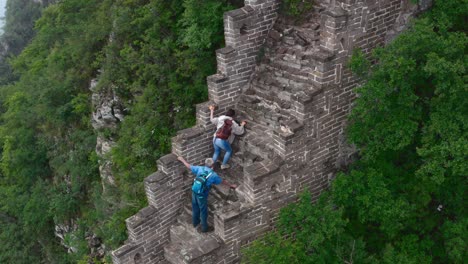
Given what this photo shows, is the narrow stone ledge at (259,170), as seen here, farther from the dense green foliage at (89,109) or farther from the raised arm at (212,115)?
the dense green foliage at (89,109)

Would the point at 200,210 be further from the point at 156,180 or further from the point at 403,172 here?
the point at 403,172

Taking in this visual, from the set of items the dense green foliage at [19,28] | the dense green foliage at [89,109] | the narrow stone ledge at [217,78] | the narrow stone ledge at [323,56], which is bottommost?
the dense green foliage at [19,28]

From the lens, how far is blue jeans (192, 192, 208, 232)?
9.52 meters

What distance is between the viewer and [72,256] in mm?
15664

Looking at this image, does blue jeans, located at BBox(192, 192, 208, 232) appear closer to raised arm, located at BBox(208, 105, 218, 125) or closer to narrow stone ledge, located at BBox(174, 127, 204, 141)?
narrow stone ledge, located at BBox(174, 127, 204, 141)

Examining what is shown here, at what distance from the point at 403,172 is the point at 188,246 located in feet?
13.9

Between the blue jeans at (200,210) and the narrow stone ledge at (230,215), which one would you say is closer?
the narrow stone ledge at (230,215)

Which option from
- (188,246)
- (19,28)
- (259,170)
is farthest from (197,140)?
(19,28)

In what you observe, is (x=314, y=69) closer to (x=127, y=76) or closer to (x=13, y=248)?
(x=127, y=76)

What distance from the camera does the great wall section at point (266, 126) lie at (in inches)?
356

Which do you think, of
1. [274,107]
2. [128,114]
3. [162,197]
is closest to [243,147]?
[274,107]

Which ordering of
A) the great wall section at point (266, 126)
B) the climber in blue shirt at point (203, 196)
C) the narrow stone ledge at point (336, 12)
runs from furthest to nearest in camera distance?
1. the climber in blue shirt at point (203, 196)
2. the great wall section at point (266, 126)
3. the narrow stone ledge at point (336, 12)

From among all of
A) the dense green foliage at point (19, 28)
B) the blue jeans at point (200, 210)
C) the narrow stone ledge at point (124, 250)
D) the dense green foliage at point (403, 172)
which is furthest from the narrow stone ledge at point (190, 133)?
the dense green foliage at point (19, 28)

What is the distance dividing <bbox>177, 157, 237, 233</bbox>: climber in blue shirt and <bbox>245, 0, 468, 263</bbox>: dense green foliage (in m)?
1.20
